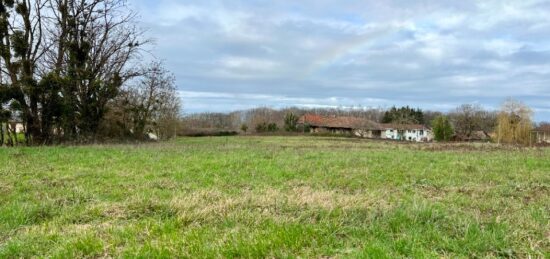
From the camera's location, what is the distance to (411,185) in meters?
8.18

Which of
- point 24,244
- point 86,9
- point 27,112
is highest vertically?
point 86,9

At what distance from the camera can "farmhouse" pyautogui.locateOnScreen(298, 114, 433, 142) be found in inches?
3189

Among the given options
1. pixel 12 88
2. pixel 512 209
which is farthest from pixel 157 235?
pixel 12 88

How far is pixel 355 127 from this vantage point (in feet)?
273

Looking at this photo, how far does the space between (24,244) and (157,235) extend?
131 centimetres

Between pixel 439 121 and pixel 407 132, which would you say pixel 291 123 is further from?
pixel 407 132

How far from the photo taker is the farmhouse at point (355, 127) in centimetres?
8100

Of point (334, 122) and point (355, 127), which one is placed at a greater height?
point (334, 122)

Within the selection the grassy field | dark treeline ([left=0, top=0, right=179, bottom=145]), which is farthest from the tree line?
the grassy field

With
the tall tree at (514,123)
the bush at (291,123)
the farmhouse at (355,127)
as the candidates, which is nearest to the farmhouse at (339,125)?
the farmhouse at (355,127)

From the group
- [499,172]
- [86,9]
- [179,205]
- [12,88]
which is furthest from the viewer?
[86,9]

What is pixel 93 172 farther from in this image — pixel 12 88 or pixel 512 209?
pixel 12 88

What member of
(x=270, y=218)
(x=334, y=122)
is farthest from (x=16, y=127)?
(x=334, y=122)

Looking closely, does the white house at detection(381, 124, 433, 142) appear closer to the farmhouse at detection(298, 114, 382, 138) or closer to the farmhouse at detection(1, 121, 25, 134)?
the farmhouse at detection(298, 114, 382, 138)
